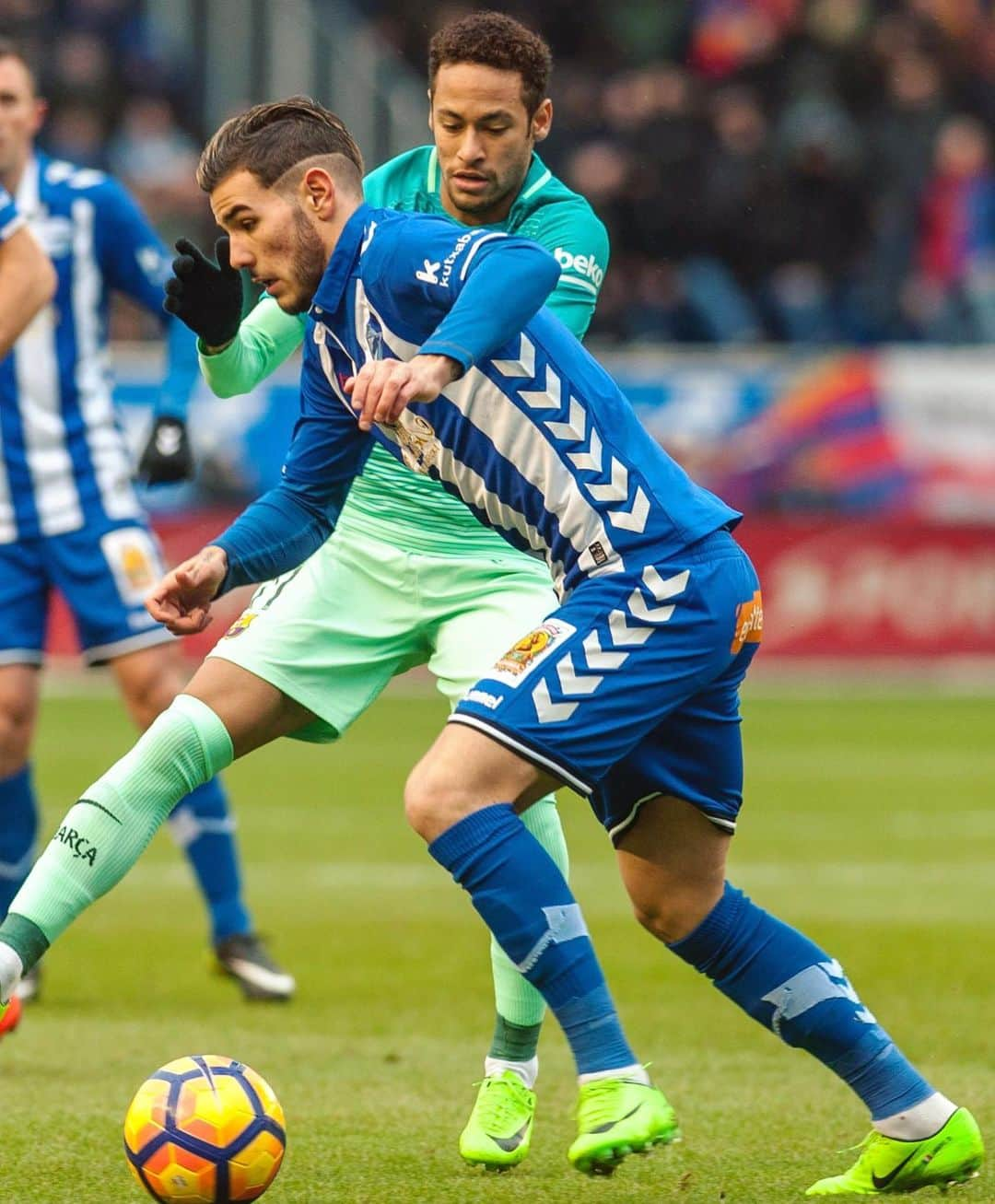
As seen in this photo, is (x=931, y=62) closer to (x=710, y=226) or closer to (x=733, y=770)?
(x=710, y=226)

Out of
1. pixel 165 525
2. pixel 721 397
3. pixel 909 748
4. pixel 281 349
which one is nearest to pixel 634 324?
pixel 721 397

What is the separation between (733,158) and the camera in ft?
61.4

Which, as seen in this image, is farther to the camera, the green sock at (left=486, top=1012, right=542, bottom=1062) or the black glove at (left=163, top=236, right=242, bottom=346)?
the green sock at (left=486, top=1012, right=542, bottom=1062)

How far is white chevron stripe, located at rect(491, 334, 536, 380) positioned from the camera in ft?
13.4

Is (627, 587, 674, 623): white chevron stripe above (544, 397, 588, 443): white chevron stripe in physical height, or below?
below

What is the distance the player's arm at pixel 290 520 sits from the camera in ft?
14.8

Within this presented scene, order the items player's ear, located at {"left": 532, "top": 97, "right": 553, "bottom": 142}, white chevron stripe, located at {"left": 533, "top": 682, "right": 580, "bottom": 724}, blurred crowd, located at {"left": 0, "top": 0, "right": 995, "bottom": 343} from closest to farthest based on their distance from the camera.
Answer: white chevron stripe, located at {"left": 533, "top": 682, "right": 580, "bottom": 724}
player's ear, located at {"left": 532, "top": 97, "right": 553, "bottom": 142}
blurred crowd, located at {"left": 0, "top": 0, "right": 995, "bottom": 343}

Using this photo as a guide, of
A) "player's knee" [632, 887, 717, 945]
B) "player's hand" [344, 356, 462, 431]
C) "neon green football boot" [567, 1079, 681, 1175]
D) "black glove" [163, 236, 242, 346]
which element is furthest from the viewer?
"black glove" [163, 236, 242, 346]

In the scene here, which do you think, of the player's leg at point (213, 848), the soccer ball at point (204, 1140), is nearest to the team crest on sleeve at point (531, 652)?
the soccer ball at point (204, 1140)

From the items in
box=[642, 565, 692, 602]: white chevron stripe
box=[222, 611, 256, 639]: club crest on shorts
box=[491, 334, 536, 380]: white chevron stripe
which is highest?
box=[491, 334, 536, 380]: white chevron stripe

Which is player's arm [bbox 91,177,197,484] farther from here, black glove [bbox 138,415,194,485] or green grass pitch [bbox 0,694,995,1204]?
green grass pitch [bbox 0,694,995,1204]

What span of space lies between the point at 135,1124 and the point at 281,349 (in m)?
1.98

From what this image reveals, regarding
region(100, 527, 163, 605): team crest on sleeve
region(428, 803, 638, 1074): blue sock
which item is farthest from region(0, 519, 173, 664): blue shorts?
region(428, 803, 638, 1074): blue sock

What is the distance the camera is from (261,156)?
4.18 meters
